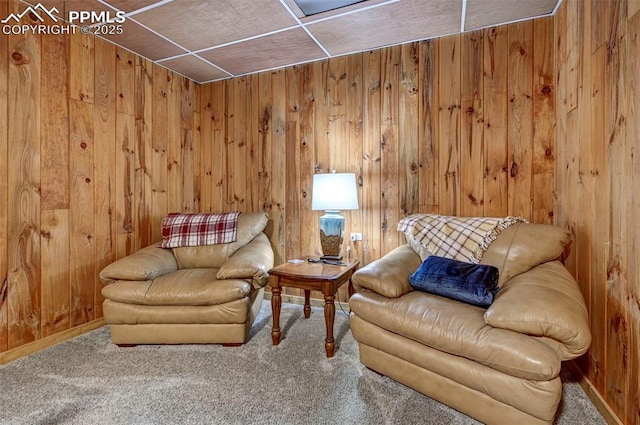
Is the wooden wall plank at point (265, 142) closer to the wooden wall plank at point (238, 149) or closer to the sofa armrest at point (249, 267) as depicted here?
the wooden wall plank at point (238, 149)

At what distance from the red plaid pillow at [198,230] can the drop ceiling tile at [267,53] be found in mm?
1511

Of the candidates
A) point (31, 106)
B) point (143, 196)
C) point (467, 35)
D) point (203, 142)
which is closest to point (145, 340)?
point (143, 196)

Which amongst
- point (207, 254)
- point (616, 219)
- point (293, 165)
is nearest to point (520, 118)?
point (616, 219)

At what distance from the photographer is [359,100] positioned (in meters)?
2.93

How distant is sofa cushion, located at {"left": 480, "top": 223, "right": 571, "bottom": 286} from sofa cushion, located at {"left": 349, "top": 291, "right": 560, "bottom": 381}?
0.49 m

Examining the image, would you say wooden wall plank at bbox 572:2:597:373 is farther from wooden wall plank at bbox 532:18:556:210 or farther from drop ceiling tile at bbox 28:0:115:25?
drop ceiling tile at bbox 28:0:115:25

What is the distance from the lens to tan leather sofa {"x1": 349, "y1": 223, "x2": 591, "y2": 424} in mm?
1323

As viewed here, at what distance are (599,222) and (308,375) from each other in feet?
6.04

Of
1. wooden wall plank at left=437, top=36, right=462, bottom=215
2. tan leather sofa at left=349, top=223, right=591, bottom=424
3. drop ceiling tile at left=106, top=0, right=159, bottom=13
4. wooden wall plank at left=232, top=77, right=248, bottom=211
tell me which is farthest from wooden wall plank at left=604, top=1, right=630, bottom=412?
wooden wall plank at left=232, top=77, right=248, bottom=211

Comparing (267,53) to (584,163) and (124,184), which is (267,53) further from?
(584,163)

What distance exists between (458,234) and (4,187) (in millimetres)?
3084

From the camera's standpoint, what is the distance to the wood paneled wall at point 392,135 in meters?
2.45

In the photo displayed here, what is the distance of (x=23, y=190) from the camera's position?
217cm

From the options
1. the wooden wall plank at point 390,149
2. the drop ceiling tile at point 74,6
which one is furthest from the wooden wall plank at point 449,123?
the drop ceiling tile at point 74,6
